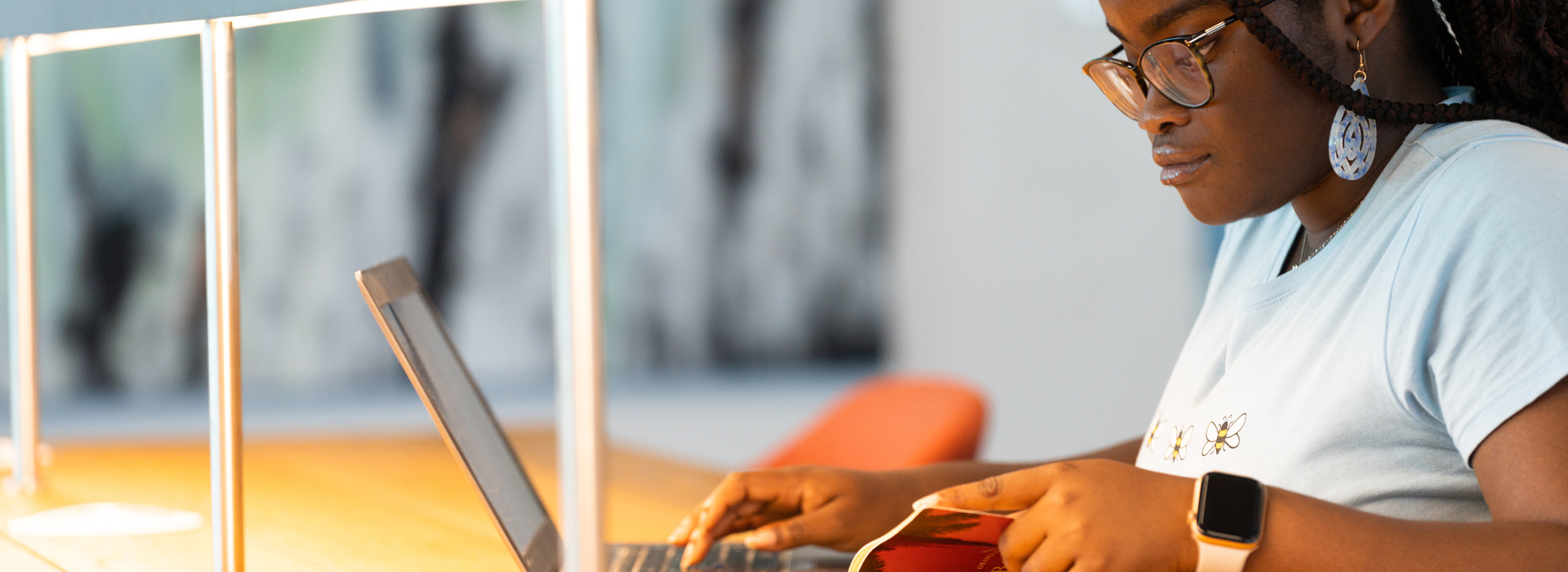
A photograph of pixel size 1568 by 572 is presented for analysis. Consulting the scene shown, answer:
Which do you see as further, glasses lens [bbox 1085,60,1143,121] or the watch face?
glasses lens [bbox 1085,60,1143,121]

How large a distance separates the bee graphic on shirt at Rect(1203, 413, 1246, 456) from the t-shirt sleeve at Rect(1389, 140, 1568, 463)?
14 centimetres

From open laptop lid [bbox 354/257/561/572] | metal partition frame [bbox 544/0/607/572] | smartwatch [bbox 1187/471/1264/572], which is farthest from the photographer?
open laptop lid [bbox 354/257/561/572]

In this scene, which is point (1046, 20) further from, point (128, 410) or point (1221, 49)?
point (128, 410)

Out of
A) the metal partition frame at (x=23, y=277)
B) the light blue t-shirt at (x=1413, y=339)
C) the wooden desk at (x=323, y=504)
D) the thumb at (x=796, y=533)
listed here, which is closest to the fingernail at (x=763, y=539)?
the thumb at (x=796, y=533)

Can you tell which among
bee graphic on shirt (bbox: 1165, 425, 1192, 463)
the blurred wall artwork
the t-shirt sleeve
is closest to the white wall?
the blurred wall artwork

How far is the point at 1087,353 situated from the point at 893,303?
67cm

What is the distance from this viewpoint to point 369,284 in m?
0.83

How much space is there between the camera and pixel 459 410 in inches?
36.0

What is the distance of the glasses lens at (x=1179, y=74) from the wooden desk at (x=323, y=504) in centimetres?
54

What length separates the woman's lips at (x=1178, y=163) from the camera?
881 mm

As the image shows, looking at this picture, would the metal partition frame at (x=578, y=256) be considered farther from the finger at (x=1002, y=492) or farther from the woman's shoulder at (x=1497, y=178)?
the woman's shoulder at (x=1497, y=178)

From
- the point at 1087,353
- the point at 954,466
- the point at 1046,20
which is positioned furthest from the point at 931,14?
the point at 954,466

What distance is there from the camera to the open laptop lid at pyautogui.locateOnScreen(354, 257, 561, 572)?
805mm

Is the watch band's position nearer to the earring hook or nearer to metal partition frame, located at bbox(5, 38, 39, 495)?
the earring hook
